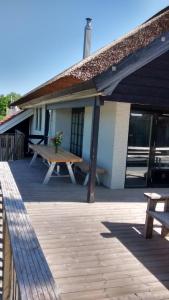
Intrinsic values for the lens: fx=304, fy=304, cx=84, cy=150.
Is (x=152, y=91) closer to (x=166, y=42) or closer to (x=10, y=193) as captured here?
(x=166, y=42)

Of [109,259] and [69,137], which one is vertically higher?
[69,137]

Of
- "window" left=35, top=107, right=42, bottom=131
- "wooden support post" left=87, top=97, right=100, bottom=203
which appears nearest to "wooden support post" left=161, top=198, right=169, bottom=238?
"wooden support post" left=87, top=97, right=100, bottom=203

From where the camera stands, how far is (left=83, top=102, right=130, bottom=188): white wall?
6.64 meters

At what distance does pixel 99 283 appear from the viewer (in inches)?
114

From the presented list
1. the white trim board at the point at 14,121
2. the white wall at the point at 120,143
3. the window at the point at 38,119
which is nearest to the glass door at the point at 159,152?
the white wall at the point at 120,143

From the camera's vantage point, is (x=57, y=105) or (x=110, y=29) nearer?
(x=57, y=105)

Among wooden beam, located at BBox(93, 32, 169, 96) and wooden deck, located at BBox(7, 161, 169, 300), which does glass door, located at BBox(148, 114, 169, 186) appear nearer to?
wooden deck, located at BBox(7, 161, 169, 300)

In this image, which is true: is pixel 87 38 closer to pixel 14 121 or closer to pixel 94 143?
pixel 14 121

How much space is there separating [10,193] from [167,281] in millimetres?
1966

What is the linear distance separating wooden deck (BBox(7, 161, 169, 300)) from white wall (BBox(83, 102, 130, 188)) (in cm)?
71

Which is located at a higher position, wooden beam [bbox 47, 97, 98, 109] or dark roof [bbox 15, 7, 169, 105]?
dark roof [bbox 15, 7, 169, 105]

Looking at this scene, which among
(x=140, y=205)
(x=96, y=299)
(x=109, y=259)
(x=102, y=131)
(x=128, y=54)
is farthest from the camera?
(x=102, y=131)

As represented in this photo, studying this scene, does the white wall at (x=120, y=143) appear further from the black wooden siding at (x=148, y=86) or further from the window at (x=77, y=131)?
the window at (x=77, y=131)

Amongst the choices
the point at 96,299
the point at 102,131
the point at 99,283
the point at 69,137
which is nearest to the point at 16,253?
the point at 96,299
